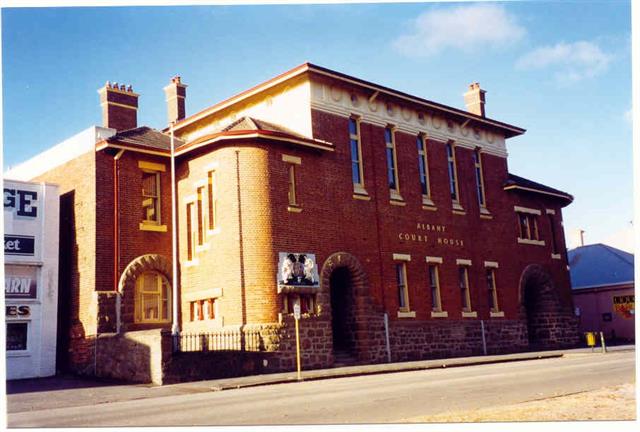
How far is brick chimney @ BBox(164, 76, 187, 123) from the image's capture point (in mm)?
34000

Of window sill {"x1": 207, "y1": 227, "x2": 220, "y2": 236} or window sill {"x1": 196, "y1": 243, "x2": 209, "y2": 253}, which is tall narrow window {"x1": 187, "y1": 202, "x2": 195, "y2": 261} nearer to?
window sill {"x1": 196, "y1": 243, "x2": 209, "y2": 253}

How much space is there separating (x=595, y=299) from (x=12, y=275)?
3460 centimetres

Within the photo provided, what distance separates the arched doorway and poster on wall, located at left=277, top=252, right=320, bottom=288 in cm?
1515

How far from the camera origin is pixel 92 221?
25.7 m

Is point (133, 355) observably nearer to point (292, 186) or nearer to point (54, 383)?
point (54, 383)

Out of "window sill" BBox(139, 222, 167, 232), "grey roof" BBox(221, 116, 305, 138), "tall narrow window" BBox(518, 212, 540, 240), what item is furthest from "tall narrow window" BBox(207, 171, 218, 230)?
"tall narrow window" BBox(518, 212, 540, 240)

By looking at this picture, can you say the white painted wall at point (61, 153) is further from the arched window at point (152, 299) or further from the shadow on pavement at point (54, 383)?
the shadow on pavement at point (54, 383)

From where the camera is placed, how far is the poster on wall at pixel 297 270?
82.4 ft

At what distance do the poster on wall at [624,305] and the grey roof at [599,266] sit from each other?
3.49 feet

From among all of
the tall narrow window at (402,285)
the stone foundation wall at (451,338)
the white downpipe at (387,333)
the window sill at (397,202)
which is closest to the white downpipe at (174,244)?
the white downpipe at (387,333)

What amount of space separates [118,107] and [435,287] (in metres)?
15.9

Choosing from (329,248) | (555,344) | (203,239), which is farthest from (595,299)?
(203,239)

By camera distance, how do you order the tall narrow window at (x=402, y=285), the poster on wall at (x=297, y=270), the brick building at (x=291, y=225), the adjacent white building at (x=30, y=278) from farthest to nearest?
the tall narrow window at (x=402, y=285)
the brick building at (x=291, y=225)
the poster on wall at (x=297, y=270)
the adjacent white building at (x=30, y=278)

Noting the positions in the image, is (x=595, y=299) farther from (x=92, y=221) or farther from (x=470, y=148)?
(x=92, y=221)
